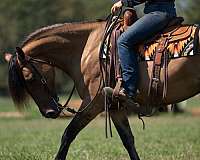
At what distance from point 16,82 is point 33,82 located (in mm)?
269

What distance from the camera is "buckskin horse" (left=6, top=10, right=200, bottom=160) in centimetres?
718

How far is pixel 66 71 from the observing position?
24.9 ft

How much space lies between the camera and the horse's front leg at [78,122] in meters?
7.19

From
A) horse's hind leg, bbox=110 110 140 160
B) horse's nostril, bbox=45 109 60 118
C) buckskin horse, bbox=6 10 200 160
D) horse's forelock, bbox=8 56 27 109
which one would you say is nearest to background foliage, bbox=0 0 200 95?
horse's hind leg, bbox=110 110 140 160

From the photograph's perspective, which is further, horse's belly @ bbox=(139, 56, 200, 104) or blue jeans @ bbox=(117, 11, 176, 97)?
blue jeans @ bbox=(117, 11, 176, 97)

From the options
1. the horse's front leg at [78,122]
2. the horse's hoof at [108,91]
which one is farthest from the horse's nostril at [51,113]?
the horse's hoof at [108,91]

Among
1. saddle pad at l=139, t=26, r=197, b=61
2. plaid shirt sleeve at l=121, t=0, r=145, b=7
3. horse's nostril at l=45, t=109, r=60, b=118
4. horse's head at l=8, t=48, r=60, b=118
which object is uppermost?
plaid shirt sleeve at l=121, t=0, r=145, b=7

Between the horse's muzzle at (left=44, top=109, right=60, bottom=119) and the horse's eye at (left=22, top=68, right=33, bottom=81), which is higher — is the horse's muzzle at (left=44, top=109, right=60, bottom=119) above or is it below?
below

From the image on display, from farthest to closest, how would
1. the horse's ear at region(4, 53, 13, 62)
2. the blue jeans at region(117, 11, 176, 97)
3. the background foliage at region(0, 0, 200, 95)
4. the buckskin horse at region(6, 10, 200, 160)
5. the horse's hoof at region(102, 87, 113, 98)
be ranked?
1. the background foliage at region(0, 0, 200, 95)
2. the horse's ear at region(4, 53, 13, 62)
3. the buckskin horse at region(6, 10, 200, 160)
4. the horse's hoof at region(102, 87, 113, 98)
5. the blue jeans at region(117, 11, 176, 97)

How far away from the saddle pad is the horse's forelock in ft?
5.99

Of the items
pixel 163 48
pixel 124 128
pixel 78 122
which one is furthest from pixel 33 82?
pixel 163 48

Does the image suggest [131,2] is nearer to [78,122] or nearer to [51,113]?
[78,122]

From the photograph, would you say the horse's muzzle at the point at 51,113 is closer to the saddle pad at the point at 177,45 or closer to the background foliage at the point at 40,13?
the saddle pad at the point at 177,45

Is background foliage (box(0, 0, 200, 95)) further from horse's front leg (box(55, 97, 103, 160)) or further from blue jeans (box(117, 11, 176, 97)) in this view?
blue jeans (box(117, 11, 176, 97))
